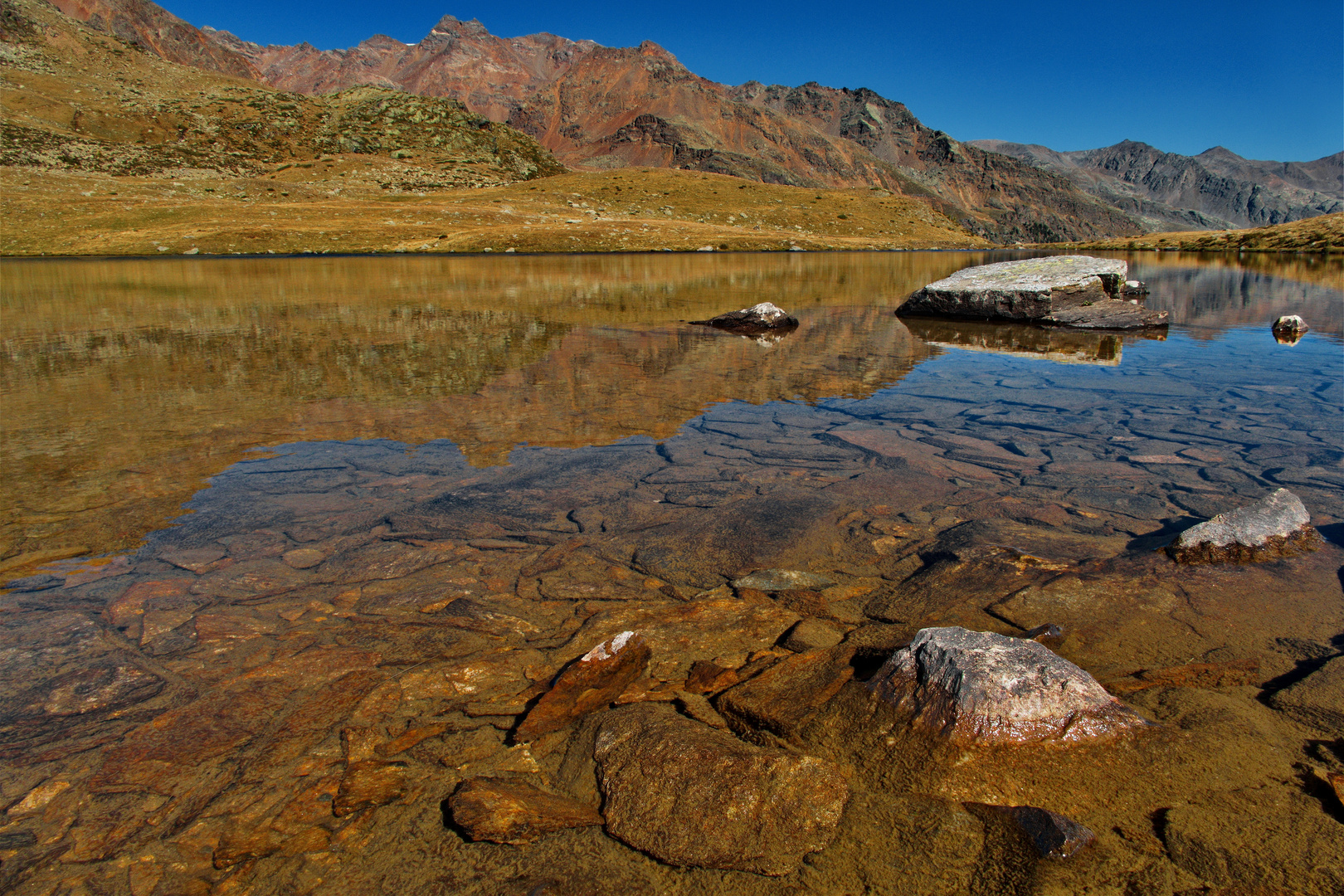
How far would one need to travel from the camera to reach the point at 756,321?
15.6 m

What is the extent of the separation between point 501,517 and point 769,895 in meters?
3.64

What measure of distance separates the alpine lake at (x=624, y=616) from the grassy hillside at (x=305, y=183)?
56317mm

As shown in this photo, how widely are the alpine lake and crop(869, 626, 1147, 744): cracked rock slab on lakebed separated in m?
0.08

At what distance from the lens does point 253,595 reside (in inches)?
162

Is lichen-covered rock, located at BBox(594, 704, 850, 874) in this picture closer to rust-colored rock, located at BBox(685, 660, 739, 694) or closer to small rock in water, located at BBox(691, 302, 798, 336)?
rust-colored rock, located at BBox(685, 660, 739, 694)

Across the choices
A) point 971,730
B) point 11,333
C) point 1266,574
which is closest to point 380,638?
point 971,730

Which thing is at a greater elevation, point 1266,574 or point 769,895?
point 1266,574

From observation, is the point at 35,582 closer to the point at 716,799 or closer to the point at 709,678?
the point at 709,678

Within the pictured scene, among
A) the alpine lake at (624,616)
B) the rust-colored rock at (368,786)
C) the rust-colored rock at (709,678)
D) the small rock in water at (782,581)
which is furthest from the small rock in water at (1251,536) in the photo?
the rust-colored rock at (368,786)

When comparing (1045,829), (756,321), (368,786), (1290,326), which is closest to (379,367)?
(756,321)

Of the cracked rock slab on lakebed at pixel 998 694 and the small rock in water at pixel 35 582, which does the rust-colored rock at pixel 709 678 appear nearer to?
the cracked rock slab on lakebed at pixel 998 694

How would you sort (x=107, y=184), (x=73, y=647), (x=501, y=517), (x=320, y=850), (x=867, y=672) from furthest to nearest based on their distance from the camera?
(x=107, y=184)
(x=501, y=517)
(x=73, y=647)
(x=867, y=672)
(x=320, y=850)

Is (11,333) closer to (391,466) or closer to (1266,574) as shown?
(391,466)

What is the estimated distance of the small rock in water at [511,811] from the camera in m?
2.43
